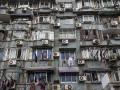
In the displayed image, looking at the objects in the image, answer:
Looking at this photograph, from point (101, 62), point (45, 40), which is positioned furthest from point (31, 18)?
point (101, 62)

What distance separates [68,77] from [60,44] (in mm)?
3086

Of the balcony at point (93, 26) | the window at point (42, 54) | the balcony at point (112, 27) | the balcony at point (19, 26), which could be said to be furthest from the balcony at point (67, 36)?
the balcony at point (19, 26)

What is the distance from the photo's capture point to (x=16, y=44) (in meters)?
20.1

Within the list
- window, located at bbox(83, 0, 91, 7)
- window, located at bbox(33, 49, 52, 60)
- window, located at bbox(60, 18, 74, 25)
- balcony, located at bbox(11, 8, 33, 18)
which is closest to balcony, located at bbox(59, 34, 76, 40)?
window, located at bbox(60, 18, 74, 25)

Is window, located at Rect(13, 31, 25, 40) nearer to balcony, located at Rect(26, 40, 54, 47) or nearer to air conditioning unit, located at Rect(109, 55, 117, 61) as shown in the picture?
balcony, located at Rect(26, 40, 54, 47)

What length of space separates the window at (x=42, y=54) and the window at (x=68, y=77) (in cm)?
196

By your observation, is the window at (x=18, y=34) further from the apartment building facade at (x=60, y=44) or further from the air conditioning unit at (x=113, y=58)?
the air conditioning unit at (x=113, y=58)

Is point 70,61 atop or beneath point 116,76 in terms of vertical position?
atop

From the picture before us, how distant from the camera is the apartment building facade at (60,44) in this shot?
18.0 m

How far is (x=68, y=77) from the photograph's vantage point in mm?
18453

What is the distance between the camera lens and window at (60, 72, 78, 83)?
59.8 feet

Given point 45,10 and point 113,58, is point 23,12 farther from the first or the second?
point 113,58

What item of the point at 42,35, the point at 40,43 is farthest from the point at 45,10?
the point at 40,43

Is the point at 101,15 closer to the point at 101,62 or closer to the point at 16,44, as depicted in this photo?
the point at 101,62
